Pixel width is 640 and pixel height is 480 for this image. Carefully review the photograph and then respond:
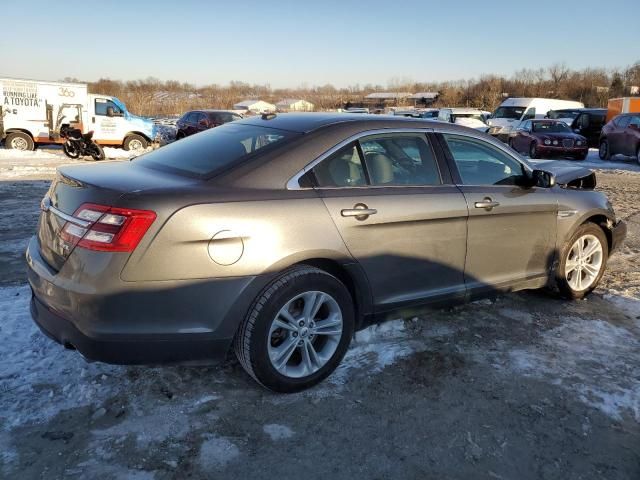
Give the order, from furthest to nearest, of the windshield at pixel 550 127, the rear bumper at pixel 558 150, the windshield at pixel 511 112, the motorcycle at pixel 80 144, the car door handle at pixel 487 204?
the windshield at pixel 511 112 < the windshield at pixel 550 127 < the rear bumper at pixel 558 150 < the motorcycle at pixel 80 144 < the car door handle at pixel 487 204

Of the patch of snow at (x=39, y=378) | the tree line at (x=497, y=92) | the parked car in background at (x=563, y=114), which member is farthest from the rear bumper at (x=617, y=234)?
the tree line at (x=497, y=92)

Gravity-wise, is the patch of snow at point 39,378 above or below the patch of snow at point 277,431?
above

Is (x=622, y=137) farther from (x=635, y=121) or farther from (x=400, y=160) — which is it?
(x=400, y=160)

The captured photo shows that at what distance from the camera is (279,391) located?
308 centimetres

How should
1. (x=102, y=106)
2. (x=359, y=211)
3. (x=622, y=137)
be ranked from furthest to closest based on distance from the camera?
(x=102, y=106)
(x=622, y=137)
(x=359, y=211)

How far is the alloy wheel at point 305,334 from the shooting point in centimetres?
306

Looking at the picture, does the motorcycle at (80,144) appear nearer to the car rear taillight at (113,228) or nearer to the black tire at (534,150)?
the black tire at (534,150)

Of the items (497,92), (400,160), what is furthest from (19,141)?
(497,92)

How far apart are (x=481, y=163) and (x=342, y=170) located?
1375 millimetres

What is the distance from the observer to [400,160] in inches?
144

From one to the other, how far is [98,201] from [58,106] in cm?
1807

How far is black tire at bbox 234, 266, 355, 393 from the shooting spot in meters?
2.90

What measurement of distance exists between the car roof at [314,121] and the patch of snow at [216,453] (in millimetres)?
1865

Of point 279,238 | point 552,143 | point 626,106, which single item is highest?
point 626,106
